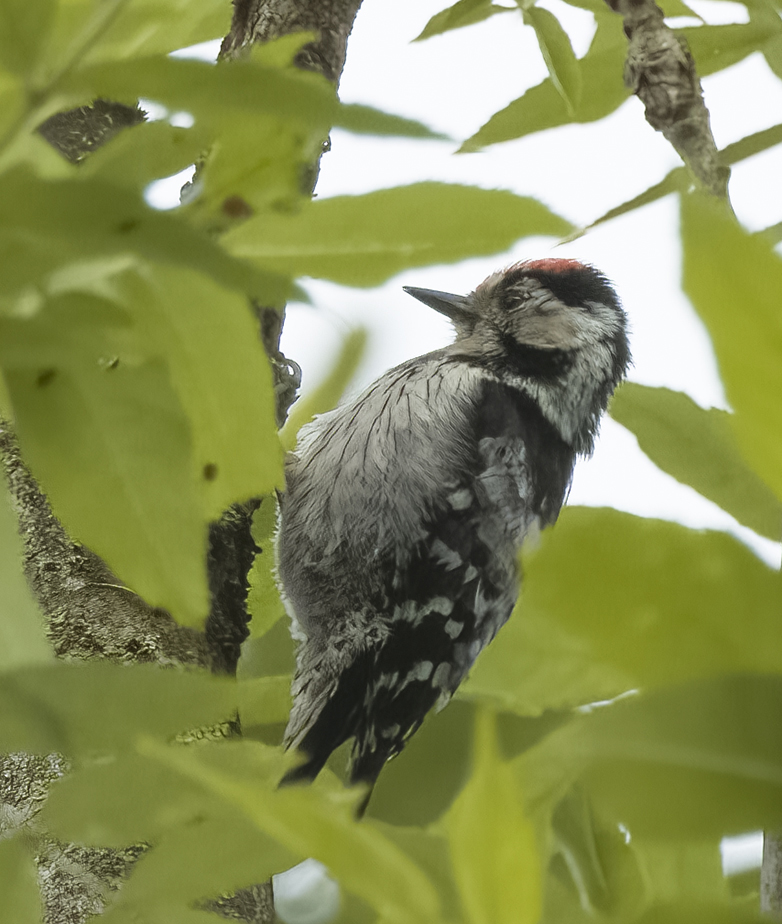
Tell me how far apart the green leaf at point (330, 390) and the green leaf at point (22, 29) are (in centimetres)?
15

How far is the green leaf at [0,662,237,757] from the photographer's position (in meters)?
0.19

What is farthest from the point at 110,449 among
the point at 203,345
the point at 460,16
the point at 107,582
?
the point at 460,16

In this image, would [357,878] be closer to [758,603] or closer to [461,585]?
[758,603]

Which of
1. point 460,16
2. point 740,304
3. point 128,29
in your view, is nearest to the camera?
point 740,304

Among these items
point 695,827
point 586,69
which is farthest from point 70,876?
point 586,69

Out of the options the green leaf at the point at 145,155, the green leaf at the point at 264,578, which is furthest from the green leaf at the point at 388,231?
the green leaf at the point at 264,578

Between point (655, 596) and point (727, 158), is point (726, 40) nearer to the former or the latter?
point (727, 158)

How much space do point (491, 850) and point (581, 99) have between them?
0.28 m

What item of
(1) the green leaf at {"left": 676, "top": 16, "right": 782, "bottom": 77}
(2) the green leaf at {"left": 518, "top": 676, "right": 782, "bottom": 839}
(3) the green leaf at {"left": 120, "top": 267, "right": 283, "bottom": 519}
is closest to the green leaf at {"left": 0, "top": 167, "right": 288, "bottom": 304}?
(3) the green leaf at {"left": 120, "top": 267, "right": 283, "bottom": 519}

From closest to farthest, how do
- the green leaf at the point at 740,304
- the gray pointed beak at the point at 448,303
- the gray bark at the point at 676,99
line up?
the green leaf at the point at 740,304
the gray bark at the point at 676,99
the gray pointed beak at the point at 448,303

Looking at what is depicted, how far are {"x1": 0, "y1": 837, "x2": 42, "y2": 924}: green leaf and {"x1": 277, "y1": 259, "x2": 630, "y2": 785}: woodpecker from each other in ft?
0.23

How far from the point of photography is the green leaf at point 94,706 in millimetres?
188

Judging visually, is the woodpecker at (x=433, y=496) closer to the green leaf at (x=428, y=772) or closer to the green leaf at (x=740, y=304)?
the green leaf at (x=428, y=772)

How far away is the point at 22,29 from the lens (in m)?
0.15
